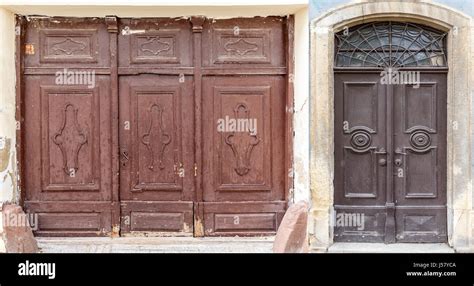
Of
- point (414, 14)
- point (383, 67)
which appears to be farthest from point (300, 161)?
point (414, 14)

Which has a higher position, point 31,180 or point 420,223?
point 31,180

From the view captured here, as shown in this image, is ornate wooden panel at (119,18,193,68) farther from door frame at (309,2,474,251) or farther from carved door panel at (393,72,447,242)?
carved door panel at (393,72,447,242)

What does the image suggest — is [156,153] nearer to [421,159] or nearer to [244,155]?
[244,155]

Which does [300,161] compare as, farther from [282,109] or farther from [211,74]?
[211,74]

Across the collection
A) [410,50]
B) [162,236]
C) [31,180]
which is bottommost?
[162,236]

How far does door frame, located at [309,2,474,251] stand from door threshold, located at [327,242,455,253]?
12 cm

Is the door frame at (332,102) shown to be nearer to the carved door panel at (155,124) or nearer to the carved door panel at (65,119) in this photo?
the carved door panel at (155,124)

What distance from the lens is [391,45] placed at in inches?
305

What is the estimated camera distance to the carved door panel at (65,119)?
26.0 feet

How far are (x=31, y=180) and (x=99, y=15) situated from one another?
2.17m

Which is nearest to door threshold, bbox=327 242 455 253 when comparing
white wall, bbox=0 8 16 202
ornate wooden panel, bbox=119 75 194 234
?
ornate wooden panel, bbox=119 75 194 234

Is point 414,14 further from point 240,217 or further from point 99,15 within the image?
point 99,15

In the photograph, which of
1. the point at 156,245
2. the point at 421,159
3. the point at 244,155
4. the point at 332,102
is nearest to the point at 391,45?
the point at 332,102

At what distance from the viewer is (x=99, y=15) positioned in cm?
786
